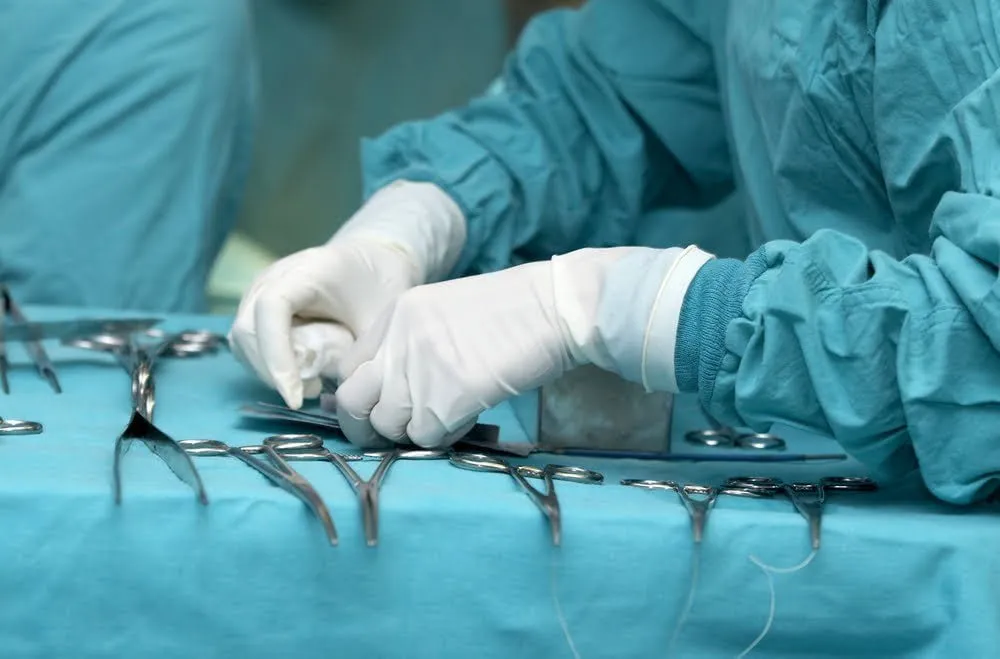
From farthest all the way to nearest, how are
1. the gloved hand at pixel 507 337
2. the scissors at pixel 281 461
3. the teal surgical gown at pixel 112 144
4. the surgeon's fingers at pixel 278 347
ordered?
1. the teal surgical gown at pixel 112 144
2. the surgeon's fingers at pixel 278 347
3. the gloved hand at pixel 507 337
4. the scissors at pixel 281 461

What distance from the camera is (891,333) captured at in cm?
59

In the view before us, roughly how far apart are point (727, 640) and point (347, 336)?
39 cm

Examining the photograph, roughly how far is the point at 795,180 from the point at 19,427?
57 centimetres

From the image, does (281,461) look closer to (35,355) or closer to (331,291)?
(331,291)

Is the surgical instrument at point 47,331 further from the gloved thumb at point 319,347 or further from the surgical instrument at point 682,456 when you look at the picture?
the surgical instrument at point 682,456

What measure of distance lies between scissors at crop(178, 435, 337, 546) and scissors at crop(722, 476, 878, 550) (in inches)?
8.3

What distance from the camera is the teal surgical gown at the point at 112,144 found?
1.24 meters

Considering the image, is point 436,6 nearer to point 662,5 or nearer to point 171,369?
point 662,5

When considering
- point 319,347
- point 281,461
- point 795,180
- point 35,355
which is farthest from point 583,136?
point 281,461

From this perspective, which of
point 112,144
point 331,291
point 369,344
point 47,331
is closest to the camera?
point 369,344

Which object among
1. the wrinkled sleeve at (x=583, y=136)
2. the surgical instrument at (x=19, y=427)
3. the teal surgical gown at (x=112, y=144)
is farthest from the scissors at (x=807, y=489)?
the teal surgical gown at (x=112, y=144)

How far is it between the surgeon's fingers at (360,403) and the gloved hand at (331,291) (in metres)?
0.09

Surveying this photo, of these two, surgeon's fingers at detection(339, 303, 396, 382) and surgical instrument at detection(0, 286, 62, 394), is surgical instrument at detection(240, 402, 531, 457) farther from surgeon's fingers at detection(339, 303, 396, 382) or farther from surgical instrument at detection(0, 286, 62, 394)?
surgical instrument at detection(0, 286, 62, 394)

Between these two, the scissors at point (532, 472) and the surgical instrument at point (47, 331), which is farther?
the surgical instrument at point (47, 331)
